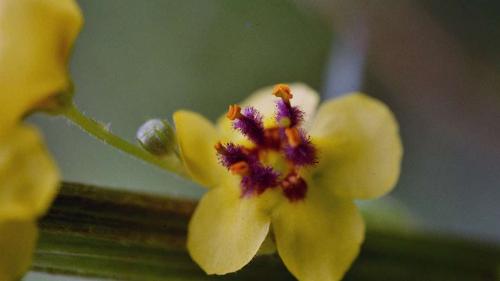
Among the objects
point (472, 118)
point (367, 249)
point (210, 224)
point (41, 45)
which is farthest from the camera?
point (472, 118)

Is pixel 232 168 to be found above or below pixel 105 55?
above

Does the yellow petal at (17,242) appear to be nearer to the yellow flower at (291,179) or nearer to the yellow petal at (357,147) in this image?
the yellow flower at (291,179)

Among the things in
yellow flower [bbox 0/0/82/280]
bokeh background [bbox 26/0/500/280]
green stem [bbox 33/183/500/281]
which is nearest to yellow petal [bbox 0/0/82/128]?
yellow flower [bbox 0/0/82/280]

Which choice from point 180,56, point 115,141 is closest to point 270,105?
point 115,141

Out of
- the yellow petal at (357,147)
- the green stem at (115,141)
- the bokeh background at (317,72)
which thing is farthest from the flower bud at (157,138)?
the bokeh background at (317,72)

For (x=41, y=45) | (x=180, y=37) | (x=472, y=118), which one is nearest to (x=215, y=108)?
(x=180, y=37)

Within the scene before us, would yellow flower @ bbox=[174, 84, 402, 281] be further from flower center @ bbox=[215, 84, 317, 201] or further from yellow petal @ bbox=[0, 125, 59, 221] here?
yellow petal @ bbox=[0, 125, 59, 221]

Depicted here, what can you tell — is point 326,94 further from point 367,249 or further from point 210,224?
point 210,224
